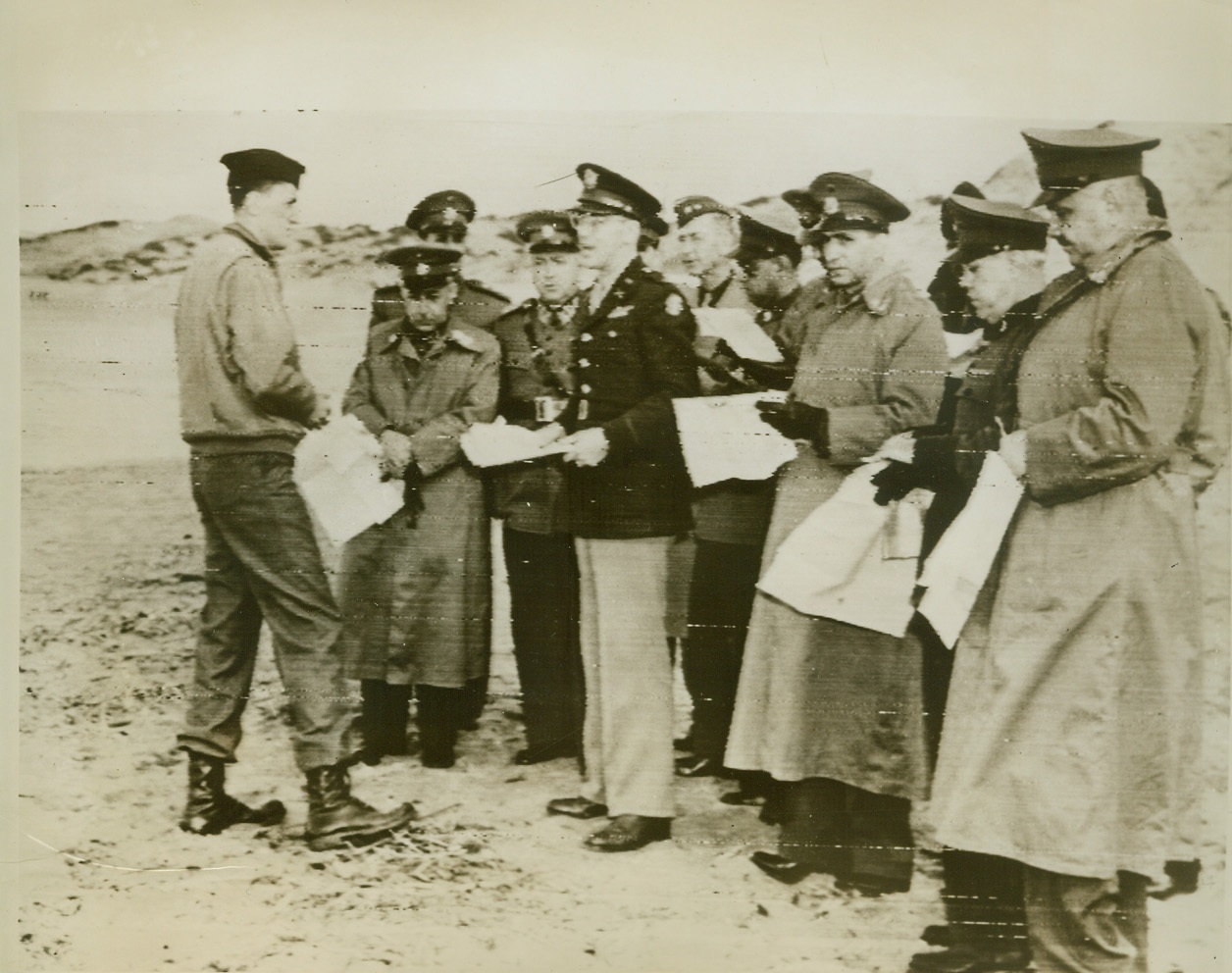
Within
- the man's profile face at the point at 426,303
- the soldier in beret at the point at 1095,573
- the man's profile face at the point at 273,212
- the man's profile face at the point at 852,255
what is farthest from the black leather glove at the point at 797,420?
the man's profile face at the point at 273,212

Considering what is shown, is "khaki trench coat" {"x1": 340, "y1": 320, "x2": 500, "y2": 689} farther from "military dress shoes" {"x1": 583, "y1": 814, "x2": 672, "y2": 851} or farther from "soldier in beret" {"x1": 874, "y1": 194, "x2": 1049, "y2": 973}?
"soldier in beret" {"x1": 874, "y1": 194, "x2": 1049, "y2": 973}

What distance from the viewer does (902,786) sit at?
254 cm

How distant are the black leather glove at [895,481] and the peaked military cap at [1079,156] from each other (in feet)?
2.30

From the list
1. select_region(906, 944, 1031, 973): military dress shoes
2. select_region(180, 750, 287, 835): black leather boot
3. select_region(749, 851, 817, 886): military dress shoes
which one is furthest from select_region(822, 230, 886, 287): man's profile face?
select_region(180, 750, 287, 835): black leather boot

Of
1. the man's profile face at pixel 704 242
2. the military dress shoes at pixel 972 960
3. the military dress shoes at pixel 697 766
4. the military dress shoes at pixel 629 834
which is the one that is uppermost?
the man's profile face at pixel 704 242

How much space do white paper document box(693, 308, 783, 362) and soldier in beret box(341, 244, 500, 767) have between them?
1.66 ft

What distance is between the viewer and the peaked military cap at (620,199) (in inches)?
100.0

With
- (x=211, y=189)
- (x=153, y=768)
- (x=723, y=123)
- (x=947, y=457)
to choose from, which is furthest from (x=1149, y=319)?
(x=153, y=768)

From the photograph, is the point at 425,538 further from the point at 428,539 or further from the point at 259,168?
the point at 259,168

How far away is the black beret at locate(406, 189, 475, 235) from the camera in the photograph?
255 centimetres

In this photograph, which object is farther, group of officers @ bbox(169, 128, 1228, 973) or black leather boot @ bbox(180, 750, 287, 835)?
black leather boot @ bbox(180, 750, 287, 835)

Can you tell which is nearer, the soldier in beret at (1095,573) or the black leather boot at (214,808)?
the soldier in beret at (1095,573)

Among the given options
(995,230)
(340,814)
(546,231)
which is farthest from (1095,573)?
(340,814)

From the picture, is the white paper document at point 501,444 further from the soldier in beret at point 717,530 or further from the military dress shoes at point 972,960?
the military dress shoes at point 972,960
